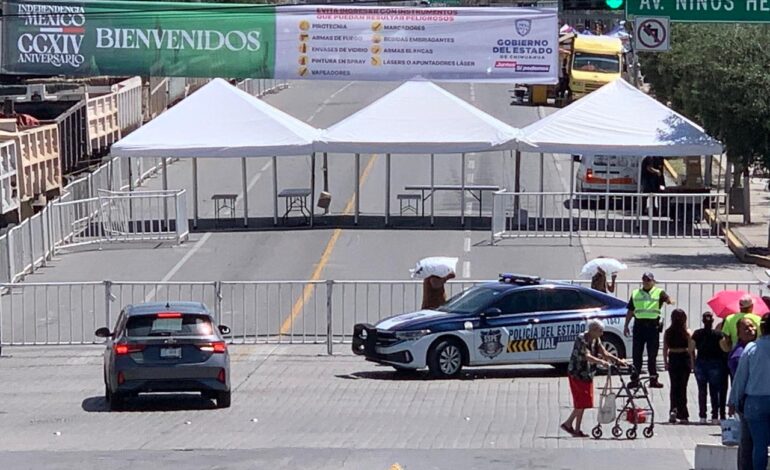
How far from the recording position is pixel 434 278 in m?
22.6

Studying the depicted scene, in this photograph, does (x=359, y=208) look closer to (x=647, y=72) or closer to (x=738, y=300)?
(x=647, y=72)

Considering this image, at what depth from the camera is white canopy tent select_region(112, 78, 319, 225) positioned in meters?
33.8

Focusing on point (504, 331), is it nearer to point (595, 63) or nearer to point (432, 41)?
point (432, 41)

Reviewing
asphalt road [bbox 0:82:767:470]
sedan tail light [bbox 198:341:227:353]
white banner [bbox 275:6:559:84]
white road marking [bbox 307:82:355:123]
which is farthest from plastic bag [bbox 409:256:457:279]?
white road marking [bbox 307:82:355:123]

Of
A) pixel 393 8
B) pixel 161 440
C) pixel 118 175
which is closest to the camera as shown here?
pixel 161 440

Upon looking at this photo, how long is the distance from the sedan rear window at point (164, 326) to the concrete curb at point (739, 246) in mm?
15200

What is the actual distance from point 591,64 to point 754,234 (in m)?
26.5

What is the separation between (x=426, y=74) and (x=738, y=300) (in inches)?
830

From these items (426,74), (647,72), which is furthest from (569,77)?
(426,74)

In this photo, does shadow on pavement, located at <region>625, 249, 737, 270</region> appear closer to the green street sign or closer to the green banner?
the green street sign

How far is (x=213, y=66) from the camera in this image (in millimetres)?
38375

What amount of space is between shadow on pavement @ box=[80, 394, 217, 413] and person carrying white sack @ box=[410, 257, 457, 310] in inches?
160

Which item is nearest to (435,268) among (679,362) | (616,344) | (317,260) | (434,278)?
(434,278)

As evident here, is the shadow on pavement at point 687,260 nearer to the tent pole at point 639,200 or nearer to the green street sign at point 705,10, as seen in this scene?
the tent pole at point 639,200
